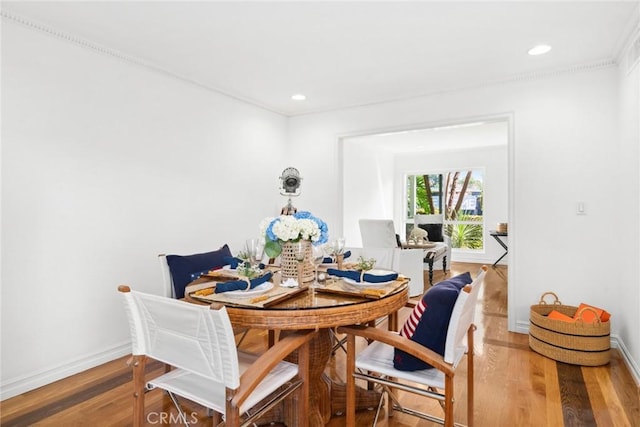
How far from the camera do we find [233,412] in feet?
4.11

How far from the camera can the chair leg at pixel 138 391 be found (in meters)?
1.50

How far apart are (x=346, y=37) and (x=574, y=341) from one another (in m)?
2.82

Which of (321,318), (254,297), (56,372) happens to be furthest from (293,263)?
(56,372)

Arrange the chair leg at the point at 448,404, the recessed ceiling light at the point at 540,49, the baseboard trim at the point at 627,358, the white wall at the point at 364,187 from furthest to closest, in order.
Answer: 1. the white wall at the point at 364,187
2. the recessed ceiling light at the point at 540,49
3. the baseboard trim at the point at 627,358
4. the chair leg at the point at 448,404

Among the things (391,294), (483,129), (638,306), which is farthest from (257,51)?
(483,129)

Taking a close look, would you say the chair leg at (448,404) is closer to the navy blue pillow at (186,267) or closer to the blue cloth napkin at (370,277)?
the blue cloth napkin at (370,277)

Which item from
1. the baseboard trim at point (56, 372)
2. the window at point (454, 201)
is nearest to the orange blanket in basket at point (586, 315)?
the baseboard trim at point (56, 372)

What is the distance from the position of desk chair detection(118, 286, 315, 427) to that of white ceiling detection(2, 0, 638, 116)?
187 centimetres

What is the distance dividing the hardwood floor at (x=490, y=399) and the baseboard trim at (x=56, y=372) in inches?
1.8

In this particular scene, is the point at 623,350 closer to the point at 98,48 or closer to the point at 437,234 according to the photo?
the point at 437,234

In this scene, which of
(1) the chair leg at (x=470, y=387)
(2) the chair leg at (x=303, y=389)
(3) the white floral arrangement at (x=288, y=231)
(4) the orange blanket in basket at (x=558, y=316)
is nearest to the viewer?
(2) the chair leg at (x=303, y=389)

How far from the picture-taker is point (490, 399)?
2223mm

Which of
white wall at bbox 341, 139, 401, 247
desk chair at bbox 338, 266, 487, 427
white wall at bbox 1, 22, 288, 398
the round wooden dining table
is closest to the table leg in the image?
the round wooden dining table

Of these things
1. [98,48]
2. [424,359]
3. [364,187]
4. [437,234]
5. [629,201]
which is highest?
[98,48]
